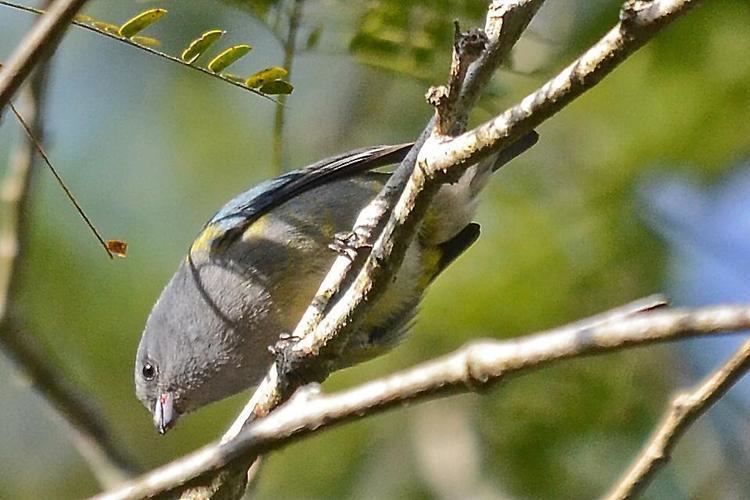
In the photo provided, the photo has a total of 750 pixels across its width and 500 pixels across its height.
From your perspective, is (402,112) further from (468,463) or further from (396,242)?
(396,242)

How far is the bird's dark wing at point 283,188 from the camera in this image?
481cm

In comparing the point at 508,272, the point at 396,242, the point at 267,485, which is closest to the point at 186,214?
the point at 267,485

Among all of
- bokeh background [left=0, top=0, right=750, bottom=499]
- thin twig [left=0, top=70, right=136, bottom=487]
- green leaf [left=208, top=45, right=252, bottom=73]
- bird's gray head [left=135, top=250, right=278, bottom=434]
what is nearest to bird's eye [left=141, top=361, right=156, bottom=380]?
bird's gray head [left=135, top=250, right=278, bottom=434]

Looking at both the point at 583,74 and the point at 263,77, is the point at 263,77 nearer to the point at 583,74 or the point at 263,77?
the point at 263,77

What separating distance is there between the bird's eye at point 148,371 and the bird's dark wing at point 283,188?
56 centimetres

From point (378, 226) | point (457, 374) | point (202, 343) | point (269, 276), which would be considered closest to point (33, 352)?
point (202, 343)

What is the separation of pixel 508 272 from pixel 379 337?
75.1 inches

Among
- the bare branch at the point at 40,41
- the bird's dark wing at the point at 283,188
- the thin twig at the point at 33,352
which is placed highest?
the bare branch at the point at 40,41

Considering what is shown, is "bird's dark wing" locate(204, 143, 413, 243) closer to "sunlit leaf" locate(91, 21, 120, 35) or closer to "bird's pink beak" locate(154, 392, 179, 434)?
"bird's pink beak" locate(154, 392, 179, 434)

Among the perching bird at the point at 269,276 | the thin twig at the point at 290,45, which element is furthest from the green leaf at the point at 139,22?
the perching bird at the point at 269,276

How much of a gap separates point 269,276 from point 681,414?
2628 mm

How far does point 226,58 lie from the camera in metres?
3.23

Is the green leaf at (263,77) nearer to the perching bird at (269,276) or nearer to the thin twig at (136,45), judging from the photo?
the thin twig at (136,45)

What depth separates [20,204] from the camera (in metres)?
4.93
